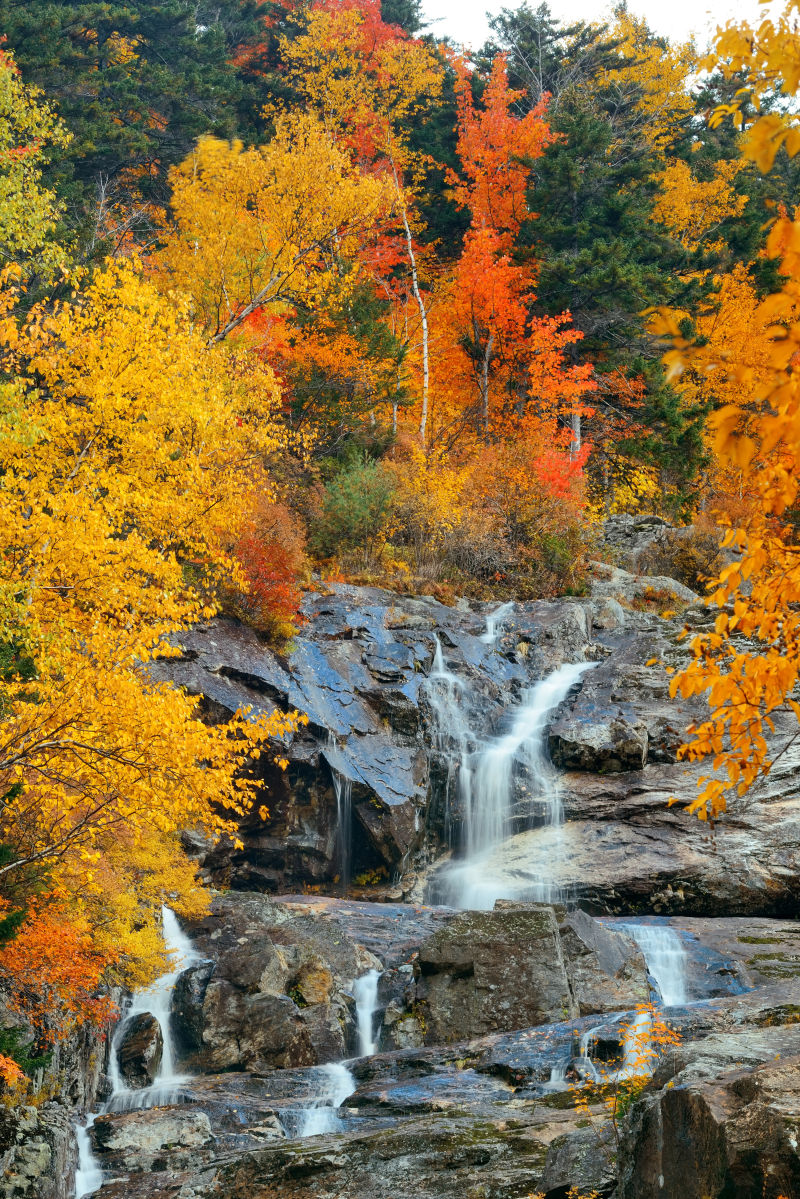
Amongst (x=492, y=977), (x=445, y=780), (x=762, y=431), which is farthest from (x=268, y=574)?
(x=762, y=431)

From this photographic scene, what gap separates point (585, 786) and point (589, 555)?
9395 millimetres

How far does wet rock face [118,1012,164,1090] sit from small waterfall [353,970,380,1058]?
7.20 ft

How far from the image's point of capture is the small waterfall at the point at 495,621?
61.0 feet

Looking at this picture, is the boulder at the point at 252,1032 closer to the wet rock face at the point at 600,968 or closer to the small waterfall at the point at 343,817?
the wet rock face at the point at 600,968

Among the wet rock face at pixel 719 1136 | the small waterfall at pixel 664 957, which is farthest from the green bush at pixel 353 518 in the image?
the wet rock face at pixel 719 1136

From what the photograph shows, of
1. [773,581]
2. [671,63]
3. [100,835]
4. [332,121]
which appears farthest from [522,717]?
[671,63]

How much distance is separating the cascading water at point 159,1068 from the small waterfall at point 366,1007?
1955 mm

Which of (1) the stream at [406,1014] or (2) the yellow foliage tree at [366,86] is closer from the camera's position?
(1) the stream at [406,1014]

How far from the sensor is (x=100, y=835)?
980 centimetres

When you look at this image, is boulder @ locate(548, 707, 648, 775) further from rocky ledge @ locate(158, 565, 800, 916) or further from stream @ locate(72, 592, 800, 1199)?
stream @ locate(72, 592, 800, 1199)

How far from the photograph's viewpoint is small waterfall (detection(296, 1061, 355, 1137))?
8.01 metres

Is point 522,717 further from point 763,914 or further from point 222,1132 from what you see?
point 222,1132

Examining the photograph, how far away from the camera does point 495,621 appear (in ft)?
63.4

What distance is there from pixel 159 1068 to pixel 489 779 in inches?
297
